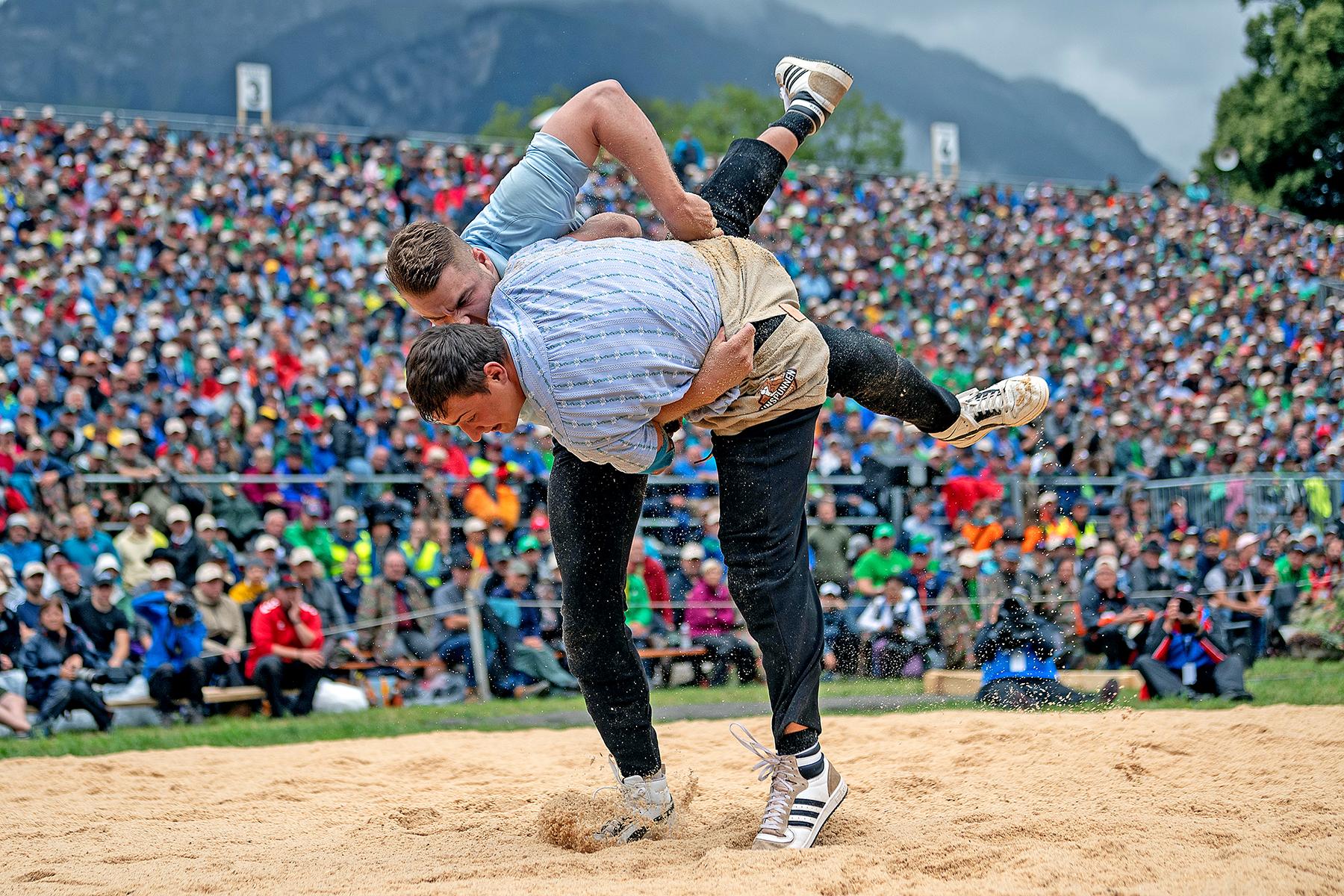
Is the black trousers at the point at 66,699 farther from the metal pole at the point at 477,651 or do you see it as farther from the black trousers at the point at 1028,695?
the black trousers at the point at 1028,695

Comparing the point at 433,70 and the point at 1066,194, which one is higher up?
the point at 433,70

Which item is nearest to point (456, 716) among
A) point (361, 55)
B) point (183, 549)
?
point (183, 549)

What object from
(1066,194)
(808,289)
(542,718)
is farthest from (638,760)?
(1066,194)

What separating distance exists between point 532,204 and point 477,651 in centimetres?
566

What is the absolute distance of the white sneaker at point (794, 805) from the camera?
10.5ft

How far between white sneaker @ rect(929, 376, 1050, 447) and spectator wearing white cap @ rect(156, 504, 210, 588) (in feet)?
20.8

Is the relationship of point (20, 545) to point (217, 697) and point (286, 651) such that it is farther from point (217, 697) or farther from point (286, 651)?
point (286, 651)

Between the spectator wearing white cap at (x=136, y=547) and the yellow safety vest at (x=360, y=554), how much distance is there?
1227 millimetres

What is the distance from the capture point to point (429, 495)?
32.5ft

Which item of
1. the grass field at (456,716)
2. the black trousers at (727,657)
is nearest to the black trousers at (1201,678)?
the grass field at (456,716)

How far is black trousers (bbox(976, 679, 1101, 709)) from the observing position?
20.1ft

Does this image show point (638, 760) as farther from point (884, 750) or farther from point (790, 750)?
point (884, 750)

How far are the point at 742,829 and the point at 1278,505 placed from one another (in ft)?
31.8

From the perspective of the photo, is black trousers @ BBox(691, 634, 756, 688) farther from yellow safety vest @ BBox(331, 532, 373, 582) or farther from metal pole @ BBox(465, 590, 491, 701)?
yellow safety vest @ BBox(331, 532, 373, 582)
